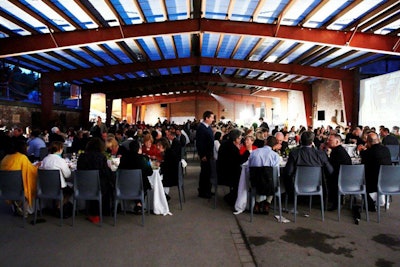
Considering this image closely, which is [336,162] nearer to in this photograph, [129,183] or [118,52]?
[129,183]

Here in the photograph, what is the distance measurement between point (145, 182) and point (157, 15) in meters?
5.26

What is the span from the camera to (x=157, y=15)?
327 inches

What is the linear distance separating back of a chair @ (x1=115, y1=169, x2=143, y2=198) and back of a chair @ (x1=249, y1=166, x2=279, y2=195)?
62.3 inches

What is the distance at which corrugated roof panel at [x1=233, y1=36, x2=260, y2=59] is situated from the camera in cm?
1030

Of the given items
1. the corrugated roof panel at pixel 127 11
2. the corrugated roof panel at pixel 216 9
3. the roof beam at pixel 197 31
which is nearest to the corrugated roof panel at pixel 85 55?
the roof beam at pixel 197 31

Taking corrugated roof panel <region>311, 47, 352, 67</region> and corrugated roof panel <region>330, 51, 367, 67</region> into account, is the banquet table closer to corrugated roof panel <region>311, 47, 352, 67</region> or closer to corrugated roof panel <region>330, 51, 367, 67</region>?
corrugated roof panel <region>311, 47, 352, 67</region>

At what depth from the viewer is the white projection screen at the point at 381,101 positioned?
9953 millimetres

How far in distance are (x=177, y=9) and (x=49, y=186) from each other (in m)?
5.46

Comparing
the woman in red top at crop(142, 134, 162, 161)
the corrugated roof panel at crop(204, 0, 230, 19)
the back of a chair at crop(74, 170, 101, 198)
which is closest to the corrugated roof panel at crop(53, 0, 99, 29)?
the corrugated roof panel at crop(204, 0, 230, 19)

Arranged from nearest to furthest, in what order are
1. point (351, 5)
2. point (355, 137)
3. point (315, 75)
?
point (351, 5)
point (355, 137)
point (315, 75)

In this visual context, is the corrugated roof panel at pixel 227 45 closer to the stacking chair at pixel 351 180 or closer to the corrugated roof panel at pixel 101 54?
the corrugated roof panel at pixel 101 54

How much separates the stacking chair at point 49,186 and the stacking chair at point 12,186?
213 millimetres

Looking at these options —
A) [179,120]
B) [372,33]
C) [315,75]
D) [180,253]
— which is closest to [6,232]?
[180,253]

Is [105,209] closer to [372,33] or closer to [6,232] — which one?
[6,232]
